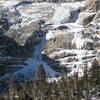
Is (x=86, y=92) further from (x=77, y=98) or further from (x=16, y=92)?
(x=16, y=92)

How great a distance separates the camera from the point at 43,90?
198750 mm

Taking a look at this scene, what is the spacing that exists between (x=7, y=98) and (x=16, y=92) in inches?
436

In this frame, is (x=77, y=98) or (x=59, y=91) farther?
(x=59, y=91)

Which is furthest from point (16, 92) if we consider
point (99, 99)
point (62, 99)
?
point (99, 99)

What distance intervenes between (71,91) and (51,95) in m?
8.81

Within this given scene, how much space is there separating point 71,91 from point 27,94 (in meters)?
18.2

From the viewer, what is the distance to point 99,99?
182 m

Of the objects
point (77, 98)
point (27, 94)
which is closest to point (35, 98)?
point (27, 94)

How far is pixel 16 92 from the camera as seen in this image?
199625 mm

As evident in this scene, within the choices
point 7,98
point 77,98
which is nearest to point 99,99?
point 77,98

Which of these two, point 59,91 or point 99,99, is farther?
point 59,91

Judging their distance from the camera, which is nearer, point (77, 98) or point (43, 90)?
point (77, 98)

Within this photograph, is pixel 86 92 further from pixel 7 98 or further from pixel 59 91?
pixel 7 98

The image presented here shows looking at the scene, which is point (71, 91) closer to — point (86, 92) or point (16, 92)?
point (86, 92)
